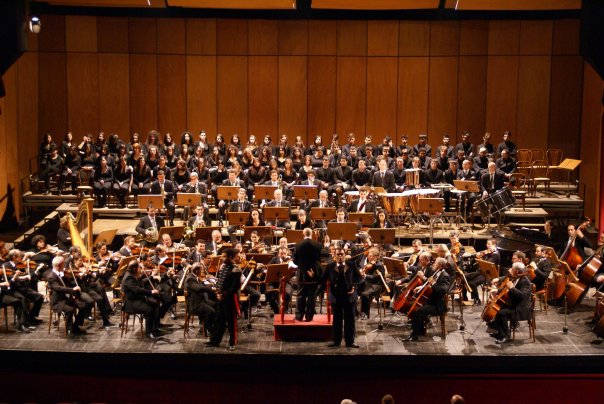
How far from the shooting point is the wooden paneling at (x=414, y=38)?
18.6 meters

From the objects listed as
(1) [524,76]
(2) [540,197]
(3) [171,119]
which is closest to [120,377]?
(2) [540,197]

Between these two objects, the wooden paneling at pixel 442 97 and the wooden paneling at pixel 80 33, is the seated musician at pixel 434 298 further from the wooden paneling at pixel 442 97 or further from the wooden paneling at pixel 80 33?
the wooden paneling at pixel 80 33

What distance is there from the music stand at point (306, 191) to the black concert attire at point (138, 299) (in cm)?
371

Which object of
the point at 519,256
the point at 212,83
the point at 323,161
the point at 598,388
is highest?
the point at 212,83

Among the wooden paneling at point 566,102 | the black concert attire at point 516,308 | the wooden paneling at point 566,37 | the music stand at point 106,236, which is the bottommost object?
the black concert attire at point 516,308

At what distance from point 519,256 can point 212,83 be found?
10665mm

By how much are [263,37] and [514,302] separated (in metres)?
10.8

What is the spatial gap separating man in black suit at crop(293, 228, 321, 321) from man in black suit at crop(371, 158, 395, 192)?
4.27 meters

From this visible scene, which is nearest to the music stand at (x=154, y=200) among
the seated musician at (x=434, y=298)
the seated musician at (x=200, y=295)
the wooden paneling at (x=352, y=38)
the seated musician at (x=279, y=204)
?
the seated musician at (x=279, y=204)

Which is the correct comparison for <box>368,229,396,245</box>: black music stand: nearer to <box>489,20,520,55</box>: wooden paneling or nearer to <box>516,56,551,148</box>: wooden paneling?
<box>516,56,551,148</box>: wooden paneling

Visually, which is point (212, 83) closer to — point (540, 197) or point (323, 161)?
Answer: point (323, 161)

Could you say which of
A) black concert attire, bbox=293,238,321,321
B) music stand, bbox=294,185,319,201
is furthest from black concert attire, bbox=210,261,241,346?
music stand, bbox=294,185,319,201

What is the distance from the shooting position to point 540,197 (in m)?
15.5

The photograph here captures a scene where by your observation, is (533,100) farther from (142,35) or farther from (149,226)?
(149,226)
